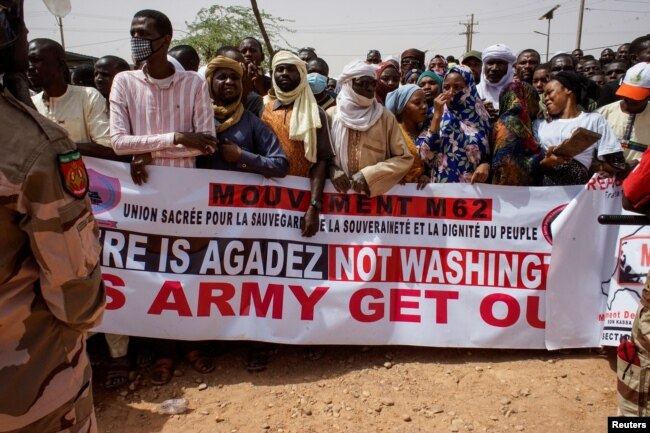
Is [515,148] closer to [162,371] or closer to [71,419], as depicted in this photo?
[162,371]

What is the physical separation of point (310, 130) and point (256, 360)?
163 cm

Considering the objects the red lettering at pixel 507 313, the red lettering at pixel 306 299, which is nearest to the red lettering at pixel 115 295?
the red lettering at pixel 306 299

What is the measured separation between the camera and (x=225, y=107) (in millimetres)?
3469

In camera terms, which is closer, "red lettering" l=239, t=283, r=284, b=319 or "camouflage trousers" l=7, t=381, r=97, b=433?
"camouflage trousers" l=7, t=381, r=97, b=433

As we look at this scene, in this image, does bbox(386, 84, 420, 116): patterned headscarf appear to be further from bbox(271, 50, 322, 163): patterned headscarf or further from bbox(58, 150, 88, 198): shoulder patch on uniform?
bbox(58, 150, 88, 198): shoulder patch on uniform

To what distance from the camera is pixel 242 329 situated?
3490mm

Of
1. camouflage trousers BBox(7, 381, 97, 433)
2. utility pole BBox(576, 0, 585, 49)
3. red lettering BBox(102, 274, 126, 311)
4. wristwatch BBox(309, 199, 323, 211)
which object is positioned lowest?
red lettering BBox(102, 274, 126, 311)

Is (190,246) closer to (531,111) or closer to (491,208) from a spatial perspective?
(491,208)

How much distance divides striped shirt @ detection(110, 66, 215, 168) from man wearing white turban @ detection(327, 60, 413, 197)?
3.06 ft

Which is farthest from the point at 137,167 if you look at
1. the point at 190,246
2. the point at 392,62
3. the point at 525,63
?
the point at 525,63

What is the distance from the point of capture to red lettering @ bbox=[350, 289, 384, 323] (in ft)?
11.7

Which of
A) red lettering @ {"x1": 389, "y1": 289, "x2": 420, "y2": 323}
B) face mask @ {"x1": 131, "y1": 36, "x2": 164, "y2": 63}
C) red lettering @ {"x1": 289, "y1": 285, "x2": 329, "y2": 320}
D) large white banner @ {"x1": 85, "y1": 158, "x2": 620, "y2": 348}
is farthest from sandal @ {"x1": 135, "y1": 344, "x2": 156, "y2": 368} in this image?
face mask @ {"x1": 131, "y1": 36, "x2": 164, "y2": 63}

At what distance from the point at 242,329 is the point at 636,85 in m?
3.43

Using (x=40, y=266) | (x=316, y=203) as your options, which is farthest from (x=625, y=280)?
(x=40, y=266)
